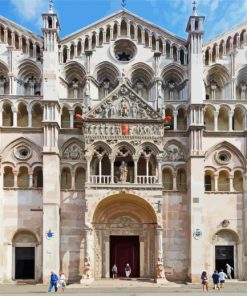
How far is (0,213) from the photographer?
113 ft

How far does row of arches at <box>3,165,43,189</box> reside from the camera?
35469 mm

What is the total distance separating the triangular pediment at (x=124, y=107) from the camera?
3544 cm

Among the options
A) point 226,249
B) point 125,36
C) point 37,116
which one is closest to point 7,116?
point 37,116

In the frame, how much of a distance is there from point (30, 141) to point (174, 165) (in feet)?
32.7

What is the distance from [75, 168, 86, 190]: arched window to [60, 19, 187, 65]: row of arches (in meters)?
7.94

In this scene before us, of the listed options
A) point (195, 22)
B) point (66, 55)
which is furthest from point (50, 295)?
point (195, 22)

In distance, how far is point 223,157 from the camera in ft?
120

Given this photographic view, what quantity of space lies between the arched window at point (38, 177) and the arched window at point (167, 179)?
27.6 feet

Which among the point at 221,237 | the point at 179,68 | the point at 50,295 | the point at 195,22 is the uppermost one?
the point at 195,22

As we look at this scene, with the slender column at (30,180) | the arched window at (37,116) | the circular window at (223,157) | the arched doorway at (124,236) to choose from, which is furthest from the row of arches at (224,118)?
the slender column at (30,180)

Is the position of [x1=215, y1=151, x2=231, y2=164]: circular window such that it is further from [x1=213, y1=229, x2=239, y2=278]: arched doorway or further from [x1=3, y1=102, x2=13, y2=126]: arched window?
[x1=3, y1=102, x2=13, y2=126]: arched window

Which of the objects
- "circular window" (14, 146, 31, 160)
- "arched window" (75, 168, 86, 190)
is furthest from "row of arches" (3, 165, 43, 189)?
"arched window" (75, 168, 86, 190)

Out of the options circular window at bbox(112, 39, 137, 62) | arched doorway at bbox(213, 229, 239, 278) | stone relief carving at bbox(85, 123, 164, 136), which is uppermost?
circular window at bbox(112, 39, 137, 62)

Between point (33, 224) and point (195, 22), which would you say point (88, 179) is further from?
point (195, 22)
